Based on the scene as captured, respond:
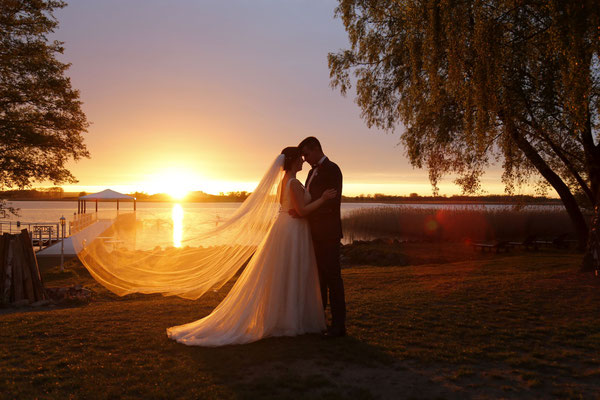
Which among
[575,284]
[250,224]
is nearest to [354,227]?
[575,284]

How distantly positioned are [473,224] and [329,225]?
2842 centimetres

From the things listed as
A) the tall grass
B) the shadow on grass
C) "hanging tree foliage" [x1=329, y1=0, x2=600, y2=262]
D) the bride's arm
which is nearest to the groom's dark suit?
the bride's arm

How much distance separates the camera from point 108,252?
7777 mm

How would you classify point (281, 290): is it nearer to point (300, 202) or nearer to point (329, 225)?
point (329, 225)

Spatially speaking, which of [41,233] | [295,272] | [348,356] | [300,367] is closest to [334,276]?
[295,272]

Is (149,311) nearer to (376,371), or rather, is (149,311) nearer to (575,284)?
(376,371)

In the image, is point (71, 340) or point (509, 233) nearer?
point (71, 340)

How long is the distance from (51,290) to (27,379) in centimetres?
699

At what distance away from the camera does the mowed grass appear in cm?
394

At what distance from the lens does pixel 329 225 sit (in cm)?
535

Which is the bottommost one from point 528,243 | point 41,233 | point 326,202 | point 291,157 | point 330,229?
point 41,233

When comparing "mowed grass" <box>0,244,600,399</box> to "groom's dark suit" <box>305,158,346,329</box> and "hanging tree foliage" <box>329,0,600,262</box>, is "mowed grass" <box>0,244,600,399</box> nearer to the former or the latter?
"groom's dark suit" <box>305,158,346,329</box>

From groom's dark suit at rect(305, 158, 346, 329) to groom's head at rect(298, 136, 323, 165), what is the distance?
0.42 feet

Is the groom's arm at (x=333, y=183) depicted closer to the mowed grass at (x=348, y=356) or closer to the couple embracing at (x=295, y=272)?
the couple embracing at (x=295, y=272)
